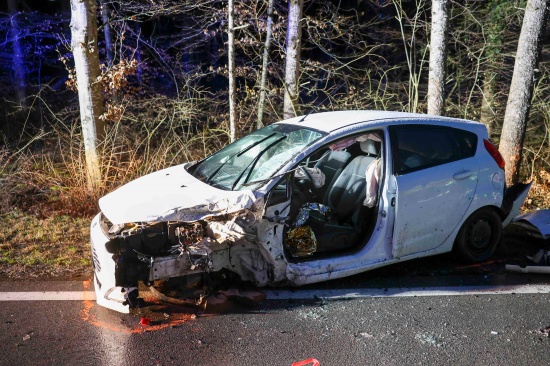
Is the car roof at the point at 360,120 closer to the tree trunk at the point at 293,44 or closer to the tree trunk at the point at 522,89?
the tree trunk at the point at 522,89

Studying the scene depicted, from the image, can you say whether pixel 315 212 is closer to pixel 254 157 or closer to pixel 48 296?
pixel 254 157

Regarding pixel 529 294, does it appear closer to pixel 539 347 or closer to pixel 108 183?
pixel 539 347

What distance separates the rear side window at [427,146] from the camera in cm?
516

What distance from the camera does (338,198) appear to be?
548 cm

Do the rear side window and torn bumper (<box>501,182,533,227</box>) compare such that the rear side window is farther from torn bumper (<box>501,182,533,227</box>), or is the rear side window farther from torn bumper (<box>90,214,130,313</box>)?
torn bumper (<box>90,214,130,313</box>)

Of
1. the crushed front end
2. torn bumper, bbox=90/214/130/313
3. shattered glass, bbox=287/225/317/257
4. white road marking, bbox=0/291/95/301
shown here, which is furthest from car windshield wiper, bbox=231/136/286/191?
white road marking, bbox=0/291/95/301

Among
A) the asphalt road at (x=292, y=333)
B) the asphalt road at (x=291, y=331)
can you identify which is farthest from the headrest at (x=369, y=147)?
the asphalt road at (x=292, y=333)

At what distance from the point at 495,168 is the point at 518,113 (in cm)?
355

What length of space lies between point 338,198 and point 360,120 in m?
0.84

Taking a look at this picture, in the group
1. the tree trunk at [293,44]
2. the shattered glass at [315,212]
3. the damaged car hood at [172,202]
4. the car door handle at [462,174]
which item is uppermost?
the tree trunk at [293,44]

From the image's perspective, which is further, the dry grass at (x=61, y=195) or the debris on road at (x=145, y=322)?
the dry grass at (x=61, y=195)

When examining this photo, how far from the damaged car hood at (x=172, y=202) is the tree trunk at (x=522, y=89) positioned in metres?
5.70

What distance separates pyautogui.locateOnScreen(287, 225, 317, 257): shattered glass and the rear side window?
1.02 meters

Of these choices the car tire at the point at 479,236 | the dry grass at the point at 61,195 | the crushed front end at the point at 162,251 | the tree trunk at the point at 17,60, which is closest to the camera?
the crushed front end at the point at 162,251
